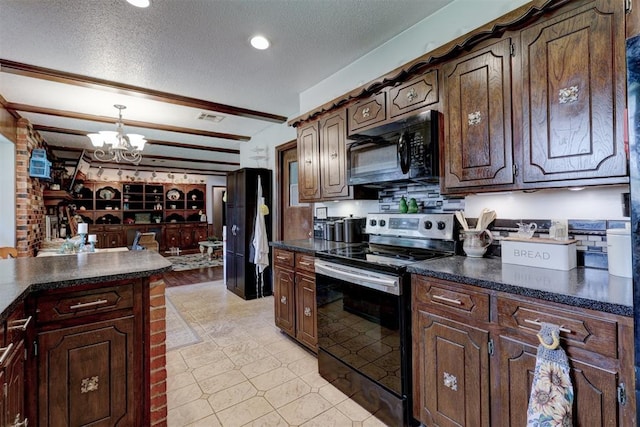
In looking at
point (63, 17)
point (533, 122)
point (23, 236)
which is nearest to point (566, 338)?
point (533, 122)

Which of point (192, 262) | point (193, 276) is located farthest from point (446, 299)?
point (192, 262)

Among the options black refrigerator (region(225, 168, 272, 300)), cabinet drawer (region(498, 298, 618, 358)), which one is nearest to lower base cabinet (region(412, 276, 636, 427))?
cabinet drawer (region(498, 298, 618, 358))

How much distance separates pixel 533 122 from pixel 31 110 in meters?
5.23

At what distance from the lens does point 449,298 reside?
1502 millimetres

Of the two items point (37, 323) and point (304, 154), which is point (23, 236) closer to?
point (37, 323)

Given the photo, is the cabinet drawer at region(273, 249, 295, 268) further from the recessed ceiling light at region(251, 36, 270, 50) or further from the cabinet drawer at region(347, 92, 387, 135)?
the recessed ceiling light at region(251, 36, 270, 50)

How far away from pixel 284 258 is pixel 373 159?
1234mm

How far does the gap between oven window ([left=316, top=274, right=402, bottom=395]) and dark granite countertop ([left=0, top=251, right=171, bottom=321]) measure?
44.6 inches

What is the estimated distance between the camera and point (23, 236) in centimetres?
386

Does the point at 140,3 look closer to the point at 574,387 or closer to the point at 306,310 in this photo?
the point at 306,310

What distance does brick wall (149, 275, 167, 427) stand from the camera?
5.47 ft

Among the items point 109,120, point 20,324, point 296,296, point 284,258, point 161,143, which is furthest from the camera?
point 161,143

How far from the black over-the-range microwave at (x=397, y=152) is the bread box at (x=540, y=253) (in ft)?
2.03

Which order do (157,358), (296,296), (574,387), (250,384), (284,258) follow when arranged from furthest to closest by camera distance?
(284,258)
(296,296)
(250,384)
(157,358)
(574,387)
